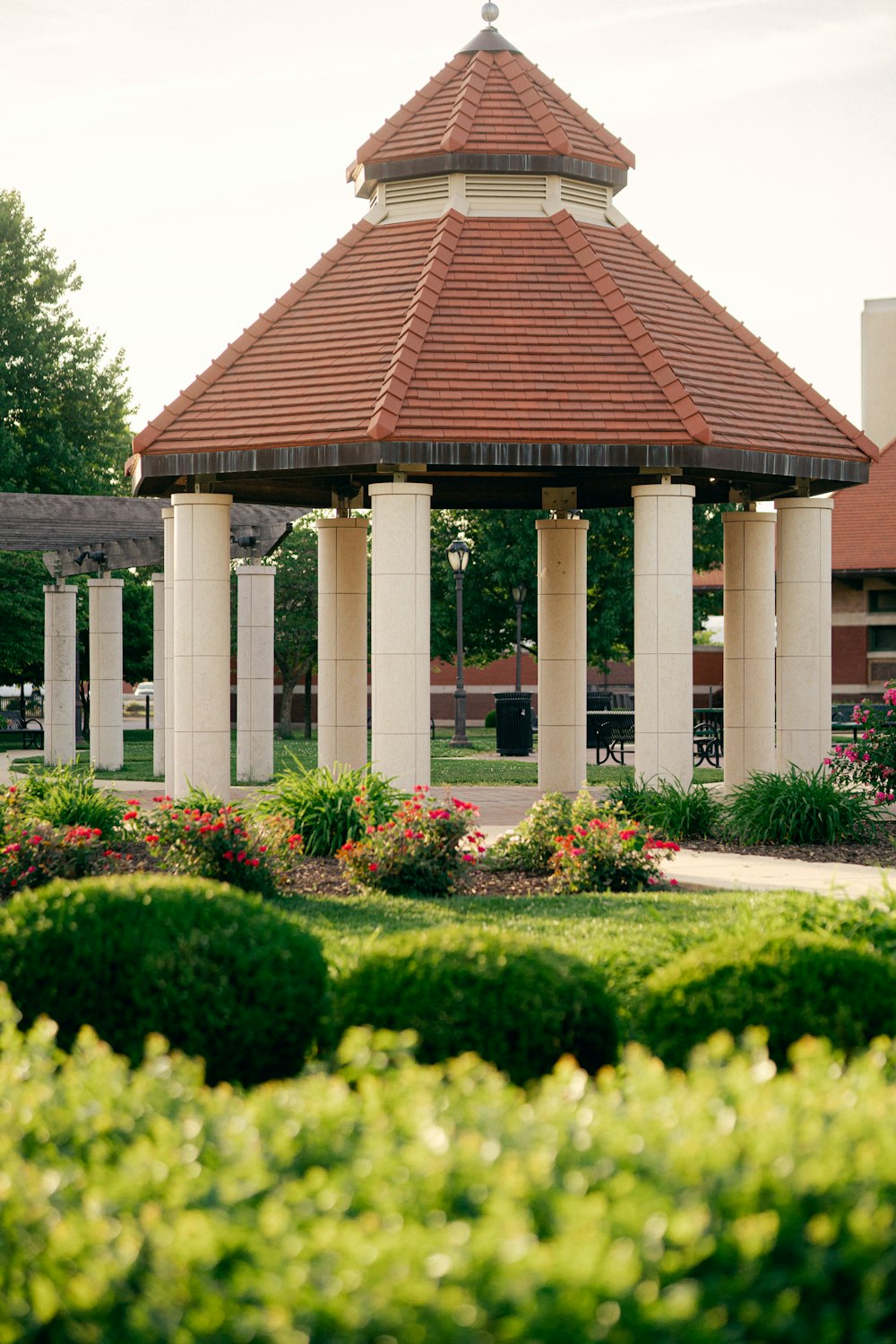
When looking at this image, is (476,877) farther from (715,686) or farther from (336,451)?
(715,686)

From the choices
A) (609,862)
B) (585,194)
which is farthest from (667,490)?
(609,862)

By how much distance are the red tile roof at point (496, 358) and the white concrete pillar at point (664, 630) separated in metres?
0.83

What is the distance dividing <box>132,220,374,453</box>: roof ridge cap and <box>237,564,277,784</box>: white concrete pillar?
9038mm

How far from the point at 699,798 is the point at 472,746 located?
21485mm

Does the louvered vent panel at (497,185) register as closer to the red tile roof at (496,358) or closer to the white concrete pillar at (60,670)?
the red tile roof at (496,358)

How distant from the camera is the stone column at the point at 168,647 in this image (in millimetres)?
18250

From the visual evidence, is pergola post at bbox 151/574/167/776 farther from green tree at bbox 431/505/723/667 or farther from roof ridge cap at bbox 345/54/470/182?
green tree at bbox 431/505/723/667

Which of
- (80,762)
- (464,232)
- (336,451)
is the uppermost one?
(464,232)

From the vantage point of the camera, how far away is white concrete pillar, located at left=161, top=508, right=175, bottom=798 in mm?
18234

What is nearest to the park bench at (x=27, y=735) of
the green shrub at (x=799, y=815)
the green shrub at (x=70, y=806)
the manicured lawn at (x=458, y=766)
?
the manicured lawn at (x=458, y=766)

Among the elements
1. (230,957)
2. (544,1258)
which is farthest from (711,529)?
(544,1258)

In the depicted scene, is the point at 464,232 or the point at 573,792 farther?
the point at 573,792

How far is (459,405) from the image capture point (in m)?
15.9

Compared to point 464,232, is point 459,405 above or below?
below
